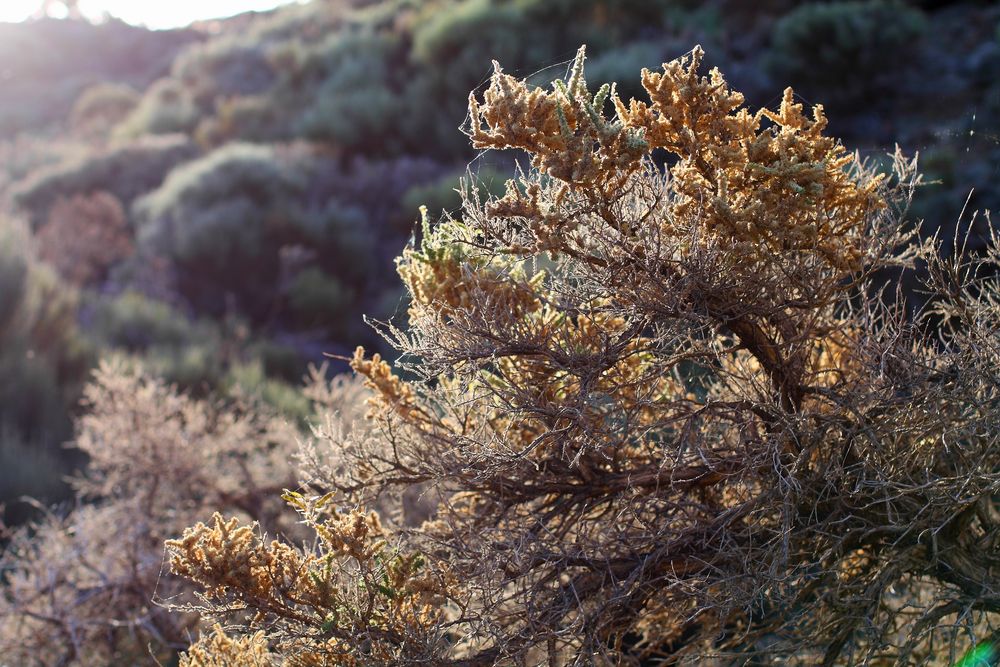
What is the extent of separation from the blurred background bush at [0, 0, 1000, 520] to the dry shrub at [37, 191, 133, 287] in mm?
36

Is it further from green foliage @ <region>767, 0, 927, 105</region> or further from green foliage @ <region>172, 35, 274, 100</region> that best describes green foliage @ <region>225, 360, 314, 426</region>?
green foliage @ <region>172, 35, 274, 100</region>

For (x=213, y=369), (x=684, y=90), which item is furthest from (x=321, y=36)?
(x=684, y=90)

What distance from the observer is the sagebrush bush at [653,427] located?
2.03m

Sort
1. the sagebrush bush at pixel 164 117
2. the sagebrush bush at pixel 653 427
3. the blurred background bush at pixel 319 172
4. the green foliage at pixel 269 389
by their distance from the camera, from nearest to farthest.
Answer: the sagebrush bush at pixel 653 427 < the green foliage at pixel 269 389 < the blurred background bush at pixel 319 172 < the sagebrush bush at pixel 164 117

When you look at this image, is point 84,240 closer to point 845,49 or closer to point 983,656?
point 845,49

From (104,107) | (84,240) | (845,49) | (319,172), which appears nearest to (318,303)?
(84,240)

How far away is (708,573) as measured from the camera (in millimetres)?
2240

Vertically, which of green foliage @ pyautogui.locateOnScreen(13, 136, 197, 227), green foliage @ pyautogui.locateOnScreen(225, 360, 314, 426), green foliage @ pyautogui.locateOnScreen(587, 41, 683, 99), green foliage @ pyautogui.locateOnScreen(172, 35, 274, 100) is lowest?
green foliage @ pyautogui.locateOnScreen(225, 360, 314, 426)

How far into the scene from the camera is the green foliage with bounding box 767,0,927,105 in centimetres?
1132

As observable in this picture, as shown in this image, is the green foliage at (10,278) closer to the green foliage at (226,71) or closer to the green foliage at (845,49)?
the green foliage at (845,49)

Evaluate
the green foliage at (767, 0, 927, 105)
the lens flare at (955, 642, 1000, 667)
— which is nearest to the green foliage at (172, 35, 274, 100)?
the green foliage at (767, 0, 927, 105)

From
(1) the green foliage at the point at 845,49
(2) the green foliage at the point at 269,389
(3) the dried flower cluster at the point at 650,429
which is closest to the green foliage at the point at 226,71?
(1) the green foliage at the point at 845,49

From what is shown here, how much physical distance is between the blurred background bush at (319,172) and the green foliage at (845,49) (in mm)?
26

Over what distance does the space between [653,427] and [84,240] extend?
34.3 feet
